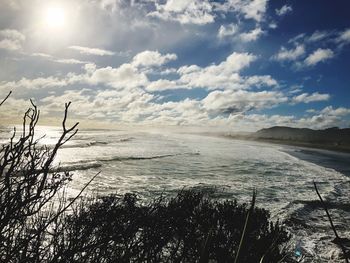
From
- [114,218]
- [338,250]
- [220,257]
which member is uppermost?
[114,218]

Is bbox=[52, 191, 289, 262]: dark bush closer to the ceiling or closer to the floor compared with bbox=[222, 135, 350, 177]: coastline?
closer to the ceiling

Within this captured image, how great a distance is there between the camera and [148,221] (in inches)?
401

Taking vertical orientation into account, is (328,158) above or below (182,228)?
below

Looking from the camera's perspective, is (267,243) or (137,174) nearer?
(267,243)

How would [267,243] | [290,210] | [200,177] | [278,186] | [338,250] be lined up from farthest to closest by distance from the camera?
[200,177] → [278,186] → [290,210] → [338,250] → [267,243]

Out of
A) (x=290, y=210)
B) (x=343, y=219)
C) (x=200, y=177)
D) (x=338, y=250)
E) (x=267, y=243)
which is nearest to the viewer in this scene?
(x=267, y=243)

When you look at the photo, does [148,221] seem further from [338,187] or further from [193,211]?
[338,187]

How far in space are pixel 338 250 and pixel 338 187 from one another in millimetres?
17140

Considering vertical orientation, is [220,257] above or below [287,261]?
above

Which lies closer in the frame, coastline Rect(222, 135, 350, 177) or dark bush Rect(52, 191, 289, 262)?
dark bush Rect(52, 191, 289, 262)

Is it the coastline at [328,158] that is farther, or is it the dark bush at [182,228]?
the coastline at [328,158]

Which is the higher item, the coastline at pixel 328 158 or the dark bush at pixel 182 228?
the dark bush at pixel 182 228

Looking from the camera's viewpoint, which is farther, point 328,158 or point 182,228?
point 328,158

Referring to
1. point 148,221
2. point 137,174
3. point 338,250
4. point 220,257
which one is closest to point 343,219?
point 338,250
